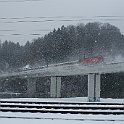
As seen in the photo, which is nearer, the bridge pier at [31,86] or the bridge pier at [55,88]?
the bridge pier at [55,88]

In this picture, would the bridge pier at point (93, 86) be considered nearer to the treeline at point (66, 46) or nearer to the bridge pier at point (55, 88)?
the bridge pier at point (55, 88)

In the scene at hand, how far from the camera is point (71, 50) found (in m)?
54.4

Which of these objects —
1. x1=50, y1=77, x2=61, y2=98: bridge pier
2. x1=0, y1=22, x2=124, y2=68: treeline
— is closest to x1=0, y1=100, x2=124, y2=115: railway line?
x1=50, y1=77, x2=61, y2=98: bridge pier

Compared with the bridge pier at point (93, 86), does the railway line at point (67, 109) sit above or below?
below

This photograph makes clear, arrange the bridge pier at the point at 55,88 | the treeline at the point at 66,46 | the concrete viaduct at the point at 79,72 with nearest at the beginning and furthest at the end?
the concrete viaduct at the point at 79,72 < the bridge pier at the point at 55,88 < the treeline at the point at 66,46

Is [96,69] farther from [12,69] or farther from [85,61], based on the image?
[12,69]

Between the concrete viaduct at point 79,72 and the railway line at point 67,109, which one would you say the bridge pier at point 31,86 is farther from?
the railway line at point 67,109

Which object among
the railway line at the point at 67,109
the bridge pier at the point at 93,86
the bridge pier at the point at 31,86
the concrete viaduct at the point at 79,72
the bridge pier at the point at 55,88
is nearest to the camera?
the railway line at the point at 67,109

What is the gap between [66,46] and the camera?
188 ft

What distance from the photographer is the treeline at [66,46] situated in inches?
2034

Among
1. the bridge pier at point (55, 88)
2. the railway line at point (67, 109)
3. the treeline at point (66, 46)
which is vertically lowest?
the railway line at point (67, 109)

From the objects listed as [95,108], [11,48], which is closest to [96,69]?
[95,108]

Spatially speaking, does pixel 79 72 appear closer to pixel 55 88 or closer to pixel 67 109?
pixel 55 88

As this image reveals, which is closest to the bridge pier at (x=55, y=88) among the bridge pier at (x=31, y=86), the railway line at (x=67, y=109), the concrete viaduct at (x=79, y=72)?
the concrete viaduct at (x=79, y=72)
